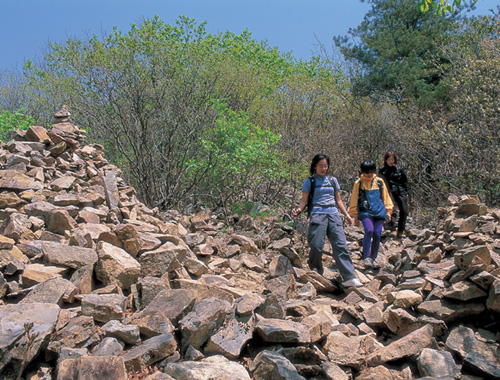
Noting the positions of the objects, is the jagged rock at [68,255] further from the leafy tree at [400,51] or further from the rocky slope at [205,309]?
the leafy tree at [400,51]

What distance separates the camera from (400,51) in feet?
49.0

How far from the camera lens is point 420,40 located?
47.6 ft

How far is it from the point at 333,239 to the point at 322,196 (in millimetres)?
530

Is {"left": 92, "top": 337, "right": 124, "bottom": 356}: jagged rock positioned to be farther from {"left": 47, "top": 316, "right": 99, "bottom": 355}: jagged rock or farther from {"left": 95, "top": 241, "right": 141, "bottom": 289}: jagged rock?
{"left": 95, "top": 241, "right": 141, "bottom": 289}: jagged rock

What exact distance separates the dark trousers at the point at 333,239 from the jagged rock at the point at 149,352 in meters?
2.43

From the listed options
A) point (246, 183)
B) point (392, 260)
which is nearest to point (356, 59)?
point (246, 183)

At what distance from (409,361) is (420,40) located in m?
14.1

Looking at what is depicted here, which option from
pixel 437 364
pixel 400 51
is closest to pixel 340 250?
pixel 437 364

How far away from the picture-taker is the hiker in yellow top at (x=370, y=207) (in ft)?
17.3

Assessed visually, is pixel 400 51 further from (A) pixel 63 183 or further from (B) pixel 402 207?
(A) pixel 63 183

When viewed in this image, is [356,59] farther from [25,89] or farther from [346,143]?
[25,89]

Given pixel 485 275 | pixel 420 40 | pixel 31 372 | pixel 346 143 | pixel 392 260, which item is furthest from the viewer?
pixel 420 40

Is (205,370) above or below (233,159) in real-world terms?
below

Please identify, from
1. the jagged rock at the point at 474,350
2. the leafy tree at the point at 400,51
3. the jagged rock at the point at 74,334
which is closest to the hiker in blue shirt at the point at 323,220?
the jagged rock at the point at 474,350
